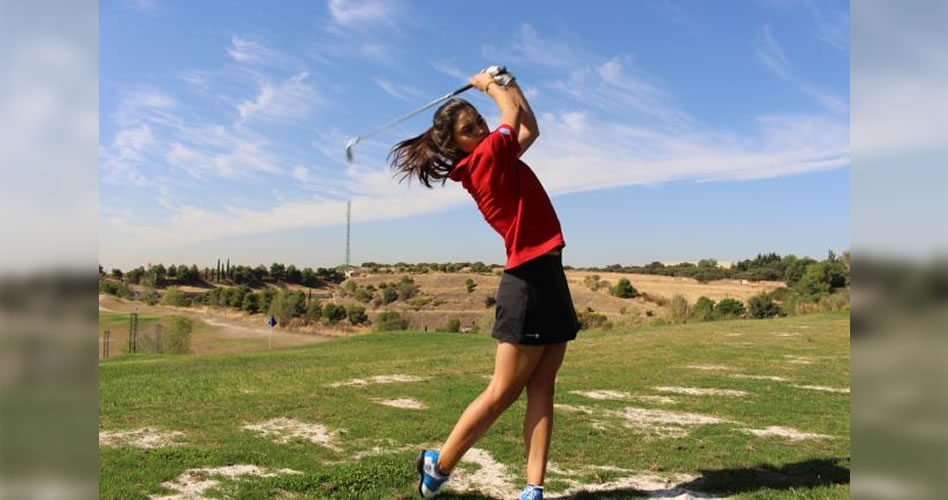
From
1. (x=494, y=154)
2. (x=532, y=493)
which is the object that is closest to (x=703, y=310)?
(x=532, y=493)

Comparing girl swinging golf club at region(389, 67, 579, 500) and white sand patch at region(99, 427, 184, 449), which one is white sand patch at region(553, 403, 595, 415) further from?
white sand patch at region(99, 427, 184, 449)

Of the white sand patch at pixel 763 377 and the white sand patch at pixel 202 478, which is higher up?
the white sand patch at pixel 202 478

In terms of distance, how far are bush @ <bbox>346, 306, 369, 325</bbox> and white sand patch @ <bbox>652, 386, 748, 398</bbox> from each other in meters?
52.3

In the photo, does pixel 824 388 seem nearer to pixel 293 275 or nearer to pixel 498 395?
pixel 498 395

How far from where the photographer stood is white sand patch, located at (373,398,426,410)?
7504 mm

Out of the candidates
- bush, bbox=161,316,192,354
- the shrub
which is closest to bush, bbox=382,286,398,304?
the shrub

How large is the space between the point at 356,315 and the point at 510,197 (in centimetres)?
5929

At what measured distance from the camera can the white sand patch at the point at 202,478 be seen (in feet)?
12.9

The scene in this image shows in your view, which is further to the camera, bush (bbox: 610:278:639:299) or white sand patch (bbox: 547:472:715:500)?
bush (bbox: 610:278:639:299)

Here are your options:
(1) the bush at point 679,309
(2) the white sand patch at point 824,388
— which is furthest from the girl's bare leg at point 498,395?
(1) the bush at point 679,309

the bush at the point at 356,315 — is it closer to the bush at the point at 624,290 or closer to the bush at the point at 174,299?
the bush at the point at 624,290

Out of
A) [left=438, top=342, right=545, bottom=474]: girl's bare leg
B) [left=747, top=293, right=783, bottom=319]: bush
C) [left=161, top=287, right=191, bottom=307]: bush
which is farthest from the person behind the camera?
[left=161, top=287, right=191, bottom=307]: bush

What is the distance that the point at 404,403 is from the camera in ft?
25.6

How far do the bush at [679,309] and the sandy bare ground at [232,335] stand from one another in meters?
20.7
